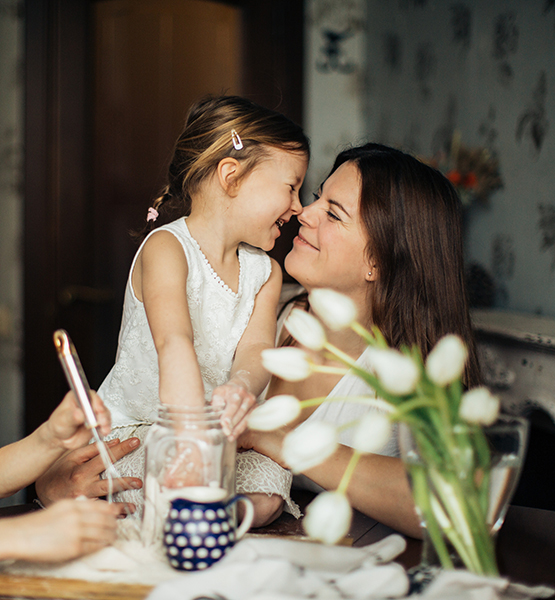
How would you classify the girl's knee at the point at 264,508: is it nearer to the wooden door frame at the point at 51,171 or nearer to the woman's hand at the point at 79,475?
the woman's hand at the point at 79,475

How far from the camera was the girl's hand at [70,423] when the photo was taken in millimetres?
745

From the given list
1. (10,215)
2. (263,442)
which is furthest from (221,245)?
(10,215)

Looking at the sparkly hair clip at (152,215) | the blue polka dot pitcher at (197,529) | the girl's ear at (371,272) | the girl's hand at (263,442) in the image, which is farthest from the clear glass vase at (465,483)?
the sparkly hair clip at (152,215)

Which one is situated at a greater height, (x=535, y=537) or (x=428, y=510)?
(x=428, y=510)

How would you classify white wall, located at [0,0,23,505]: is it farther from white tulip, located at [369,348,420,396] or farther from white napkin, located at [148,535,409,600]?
white tulip, located at [369,348,420,396]

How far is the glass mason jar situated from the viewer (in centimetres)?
71

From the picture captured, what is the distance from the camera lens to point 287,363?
58cm

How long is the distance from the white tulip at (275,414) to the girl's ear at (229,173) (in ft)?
2.79

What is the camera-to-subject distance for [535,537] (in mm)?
919

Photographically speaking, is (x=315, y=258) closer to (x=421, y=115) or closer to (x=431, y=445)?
(x=431, y=445)

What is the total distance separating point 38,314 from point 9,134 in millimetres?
788

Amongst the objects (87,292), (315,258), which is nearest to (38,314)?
(87,292)

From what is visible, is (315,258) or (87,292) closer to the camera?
(315,258)

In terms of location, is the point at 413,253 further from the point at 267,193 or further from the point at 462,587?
the point at 462,587
